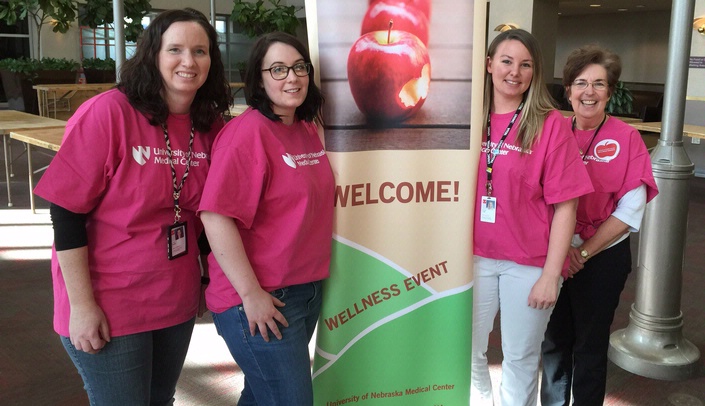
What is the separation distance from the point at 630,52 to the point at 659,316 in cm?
1538

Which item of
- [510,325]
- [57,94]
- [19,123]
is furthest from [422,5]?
[57,94]

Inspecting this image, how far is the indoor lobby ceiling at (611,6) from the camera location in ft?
46.2

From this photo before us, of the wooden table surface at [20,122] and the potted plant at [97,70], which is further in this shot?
the potted plant at [97,70]

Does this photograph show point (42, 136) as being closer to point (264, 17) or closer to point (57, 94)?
point (264, 17)

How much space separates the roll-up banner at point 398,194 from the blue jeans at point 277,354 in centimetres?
21

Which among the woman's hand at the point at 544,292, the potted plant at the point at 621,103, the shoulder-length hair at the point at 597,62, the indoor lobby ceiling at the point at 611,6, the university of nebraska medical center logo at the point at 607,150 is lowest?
the woman's hand at the point at 544,292

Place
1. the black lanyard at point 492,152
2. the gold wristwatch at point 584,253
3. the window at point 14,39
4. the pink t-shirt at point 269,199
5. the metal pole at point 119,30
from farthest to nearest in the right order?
the window at point 14,39 < the metal pole at point 119,30 < the gold wristwatch at point 584,253 < the black lanyard at point 492,152 < the pink t-shirt at point 269,199

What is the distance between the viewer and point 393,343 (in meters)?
2.06

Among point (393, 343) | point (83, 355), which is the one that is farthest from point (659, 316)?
point (83, 355)

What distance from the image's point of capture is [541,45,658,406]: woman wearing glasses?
7.04 feet

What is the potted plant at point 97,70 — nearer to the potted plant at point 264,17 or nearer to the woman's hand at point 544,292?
the potted plant at point 264,17

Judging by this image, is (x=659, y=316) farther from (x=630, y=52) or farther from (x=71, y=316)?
(x=630, y=52)

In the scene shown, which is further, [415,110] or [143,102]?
[415,110]

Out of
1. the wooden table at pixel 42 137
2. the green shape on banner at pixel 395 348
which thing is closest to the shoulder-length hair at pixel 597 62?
the green shape on banner at pixel 395 348
